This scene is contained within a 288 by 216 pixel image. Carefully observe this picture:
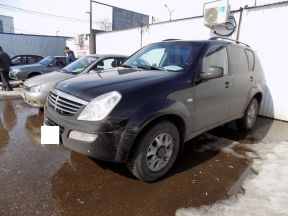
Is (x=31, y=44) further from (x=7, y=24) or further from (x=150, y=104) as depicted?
(x=7, y=24)

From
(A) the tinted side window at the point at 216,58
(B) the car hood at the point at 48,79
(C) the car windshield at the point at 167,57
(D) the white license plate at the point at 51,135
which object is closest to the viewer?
(D) the white license plate at the point at 51,135

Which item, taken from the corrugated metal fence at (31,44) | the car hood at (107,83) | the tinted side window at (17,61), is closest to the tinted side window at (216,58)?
the car hood at (107,83)

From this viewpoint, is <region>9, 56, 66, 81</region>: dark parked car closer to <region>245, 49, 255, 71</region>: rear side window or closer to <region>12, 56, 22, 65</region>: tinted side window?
<region>12, 56, 22, 65</region>: tinted side window

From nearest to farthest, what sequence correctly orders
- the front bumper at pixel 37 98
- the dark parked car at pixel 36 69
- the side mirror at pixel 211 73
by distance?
the side mirror at pixel 211 73 → the front bumper at pixel 37 98 → the dark parked car at pixel 36 69

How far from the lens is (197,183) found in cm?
310

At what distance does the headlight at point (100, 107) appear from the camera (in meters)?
2.53

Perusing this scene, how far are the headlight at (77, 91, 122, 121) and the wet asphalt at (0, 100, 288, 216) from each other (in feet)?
2.98

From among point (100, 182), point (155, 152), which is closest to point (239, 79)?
point (155, 152)

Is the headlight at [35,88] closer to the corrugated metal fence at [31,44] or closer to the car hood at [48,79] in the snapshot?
the car hood at [48,79]

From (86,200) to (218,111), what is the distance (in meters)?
2.35

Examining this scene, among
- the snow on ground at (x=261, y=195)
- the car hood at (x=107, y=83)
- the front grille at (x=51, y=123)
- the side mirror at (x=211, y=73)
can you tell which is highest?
the side mirror at (x=211, y=73)

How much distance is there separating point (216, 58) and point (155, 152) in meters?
1.83

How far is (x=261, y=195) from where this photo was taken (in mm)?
2838

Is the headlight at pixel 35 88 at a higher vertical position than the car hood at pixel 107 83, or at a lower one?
lower
